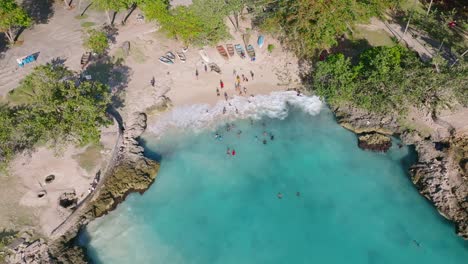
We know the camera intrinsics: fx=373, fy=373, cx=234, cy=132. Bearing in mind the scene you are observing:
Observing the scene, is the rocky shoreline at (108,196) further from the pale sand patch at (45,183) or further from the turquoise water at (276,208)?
the pale sand patch at (45,183)

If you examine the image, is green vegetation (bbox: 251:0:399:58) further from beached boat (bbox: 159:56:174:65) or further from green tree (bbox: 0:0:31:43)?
green tree (bbox: 0:0:31:43)

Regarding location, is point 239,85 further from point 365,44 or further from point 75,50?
point 75,50

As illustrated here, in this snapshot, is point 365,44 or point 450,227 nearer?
point 450,227

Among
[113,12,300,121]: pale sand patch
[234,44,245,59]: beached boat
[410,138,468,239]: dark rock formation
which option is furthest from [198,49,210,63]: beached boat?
[410,138,468,239]: dark rock formation

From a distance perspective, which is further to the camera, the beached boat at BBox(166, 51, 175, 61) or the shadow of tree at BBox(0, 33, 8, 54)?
the beached boat at BBox(166, 51, 175, 61)

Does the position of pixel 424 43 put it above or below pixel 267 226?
above

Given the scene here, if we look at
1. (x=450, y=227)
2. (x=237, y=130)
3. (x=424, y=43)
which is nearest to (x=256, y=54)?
(x=237, y=130)

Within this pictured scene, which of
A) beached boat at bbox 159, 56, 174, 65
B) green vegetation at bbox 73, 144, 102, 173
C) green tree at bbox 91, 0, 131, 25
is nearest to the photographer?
green vegetation at bbox 73, 144, 102, 173
